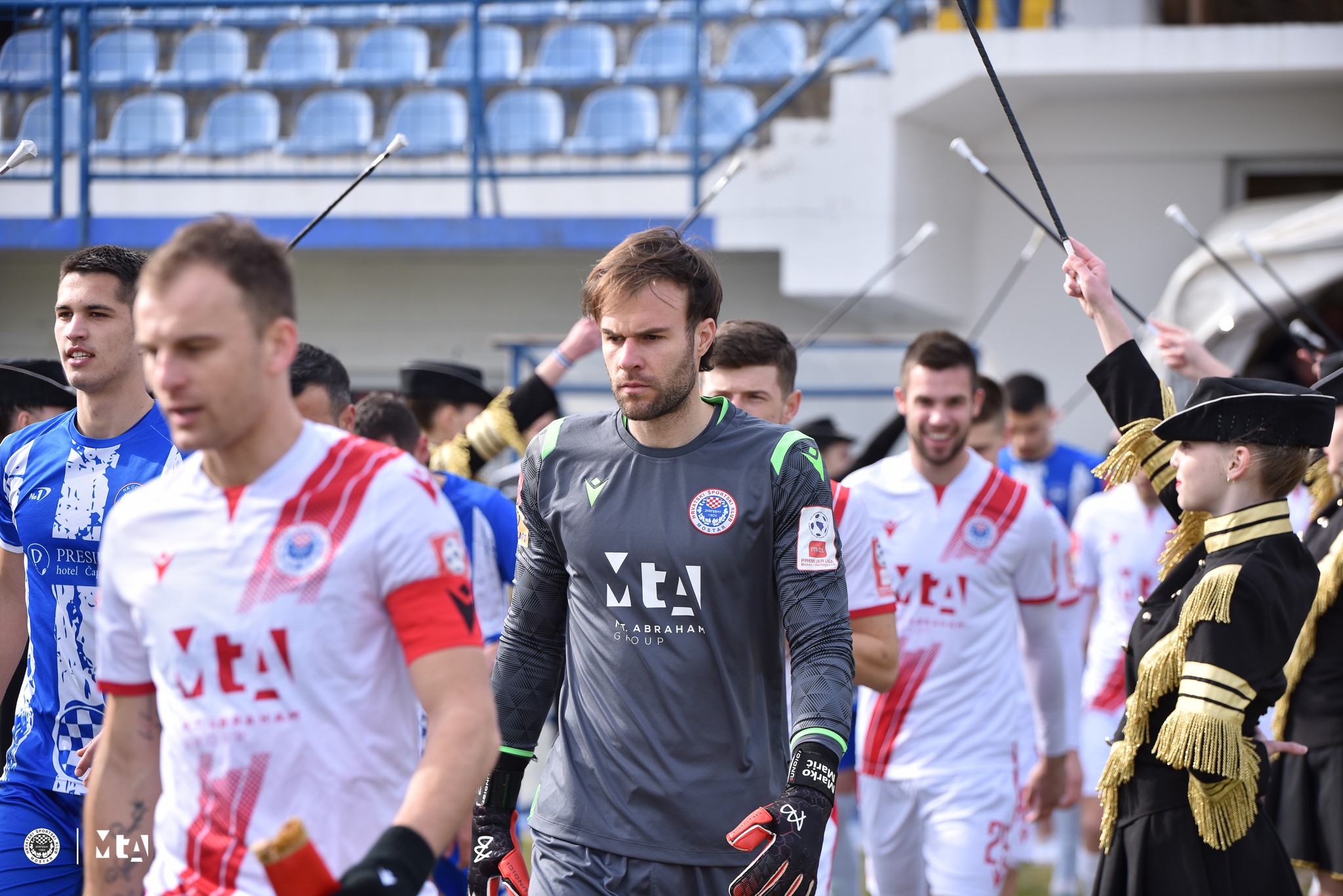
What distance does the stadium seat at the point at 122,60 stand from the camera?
42.0 ft

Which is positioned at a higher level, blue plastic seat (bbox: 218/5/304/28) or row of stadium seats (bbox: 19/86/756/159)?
blue plastic seat (bbox: 218/5/304/28)

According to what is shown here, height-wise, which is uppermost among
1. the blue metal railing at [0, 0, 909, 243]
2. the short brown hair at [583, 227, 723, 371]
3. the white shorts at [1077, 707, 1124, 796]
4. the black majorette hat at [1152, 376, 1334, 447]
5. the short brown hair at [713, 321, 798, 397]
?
the blue metal railing at [0, 0, 909, 243]

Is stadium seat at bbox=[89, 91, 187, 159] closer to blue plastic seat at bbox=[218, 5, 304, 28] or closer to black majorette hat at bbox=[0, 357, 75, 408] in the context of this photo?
blue plastic seat at bbox=[218, 5, 304, 28]

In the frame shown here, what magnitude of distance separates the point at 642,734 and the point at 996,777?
2258mm

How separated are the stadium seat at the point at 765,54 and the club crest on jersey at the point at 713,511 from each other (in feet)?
31.2

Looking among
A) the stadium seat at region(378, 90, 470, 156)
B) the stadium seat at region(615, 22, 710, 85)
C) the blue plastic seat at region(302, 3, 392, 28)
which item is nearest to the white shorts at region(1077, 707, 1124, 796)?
the stadium seat at region(615, 22, 710, 85)

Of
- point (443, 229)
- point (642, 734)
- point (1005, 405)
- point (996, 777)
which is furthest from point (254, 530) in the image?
point (443, 229)

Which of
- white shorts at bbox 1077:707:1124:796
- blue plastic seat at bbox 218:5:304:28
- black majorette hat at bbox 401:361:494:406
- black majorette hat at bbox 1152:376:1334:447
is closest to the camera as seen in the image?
black majorette hat at bbox 1152:376:1334:447

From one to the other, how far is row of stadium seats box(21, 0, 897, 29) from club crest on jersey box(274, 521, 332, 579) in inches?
410

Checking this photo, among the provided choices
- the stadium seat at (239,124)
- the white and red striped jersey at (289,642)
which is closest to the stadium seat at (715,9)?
the stadium seat at (239,124)

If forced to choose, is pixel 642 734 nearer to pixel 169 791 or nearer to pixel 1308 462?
pixel 169 791

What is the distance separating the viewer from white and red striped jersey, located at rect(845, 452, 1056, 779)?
502cm

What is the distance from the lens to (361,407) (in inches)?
196

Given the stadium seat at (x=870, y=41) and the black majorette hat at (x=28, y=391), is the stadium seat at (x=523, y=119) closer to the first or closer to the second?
the stadium seat at (x=870, y=41)
